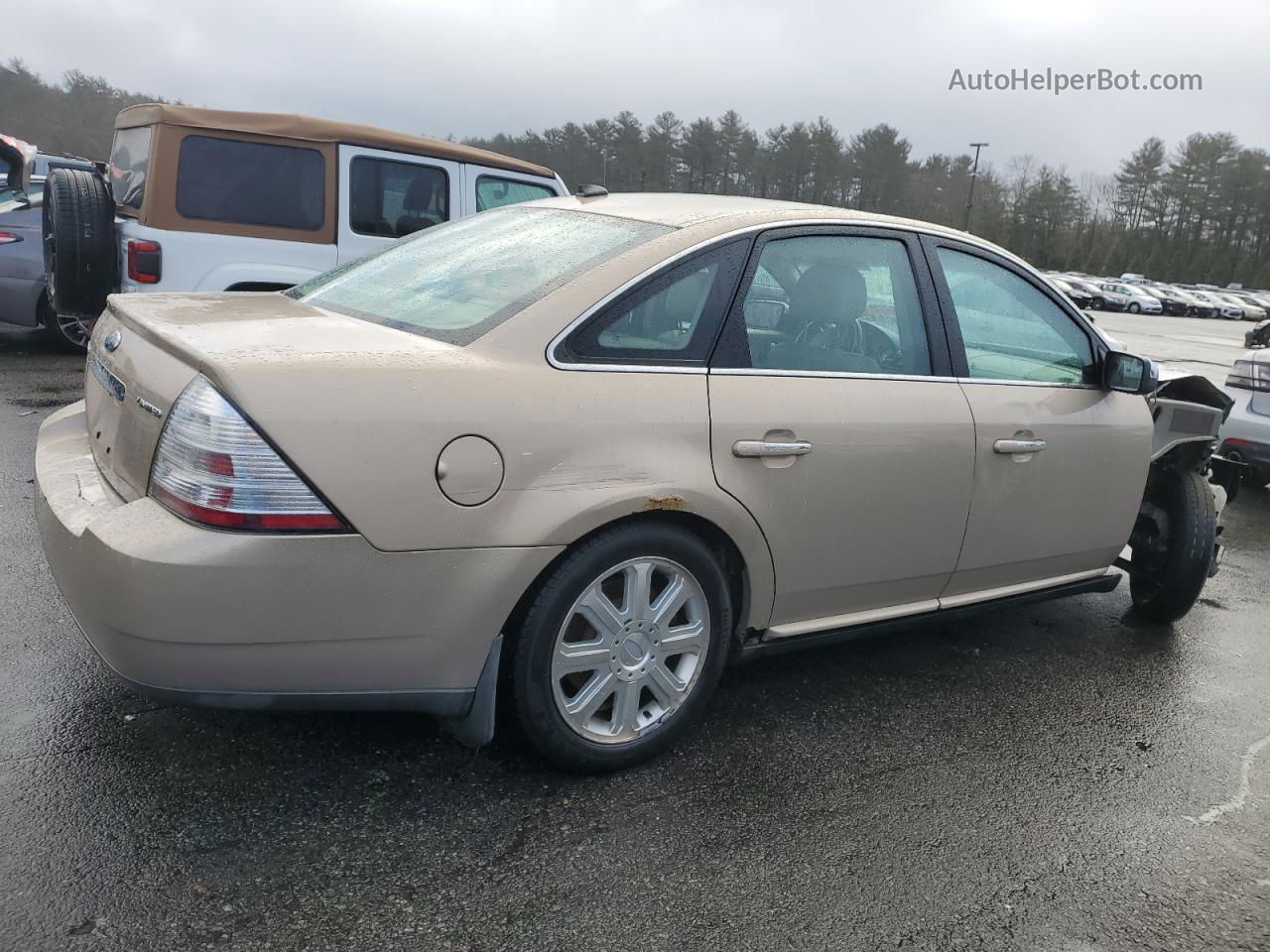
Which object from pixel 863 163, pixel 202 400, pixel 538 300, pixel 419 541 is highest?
pixel 863 163

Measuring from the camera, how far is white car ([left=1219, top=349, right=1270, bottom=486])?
22.2 ft

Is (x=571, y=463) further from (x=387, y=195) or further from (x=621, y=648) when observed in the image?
(x=387, y=195)

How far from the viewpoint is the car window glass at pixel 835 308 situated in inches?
119

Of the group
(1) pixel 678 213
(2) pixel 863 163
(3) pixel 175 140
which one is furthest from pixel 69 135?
(1) pixel 678 213

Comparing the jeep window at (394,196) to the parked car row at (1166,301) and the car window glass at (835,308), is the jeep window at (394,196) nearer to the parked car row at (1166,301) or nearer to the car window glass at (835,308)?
the car window glass at (835,308)

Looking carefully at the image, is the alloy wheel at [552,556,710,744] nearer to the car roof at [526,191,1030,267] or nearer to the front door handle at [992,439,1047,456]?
the car roof at [526,191,1030,267]

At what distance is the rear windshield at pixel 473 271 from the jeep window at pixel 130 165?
387cm

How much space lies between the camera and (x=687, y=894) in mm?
2355

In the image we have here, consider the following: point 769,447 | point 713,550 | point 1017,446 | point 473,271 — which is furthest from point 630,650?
point 1017,446

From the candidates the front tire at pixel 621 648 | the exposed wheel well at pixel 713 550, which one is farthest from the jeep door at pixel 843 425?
the front tire at pixel 621 648

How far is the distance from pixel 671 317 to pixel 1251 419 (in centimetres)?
565

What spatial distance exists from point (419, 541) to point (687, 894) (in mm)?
1018

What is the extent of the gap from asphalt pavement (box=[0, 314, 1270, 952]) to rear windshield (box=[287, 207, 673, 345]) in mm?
1194

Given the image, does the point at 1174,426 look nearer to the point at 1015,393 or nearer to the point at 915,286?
the point at 1015,393
